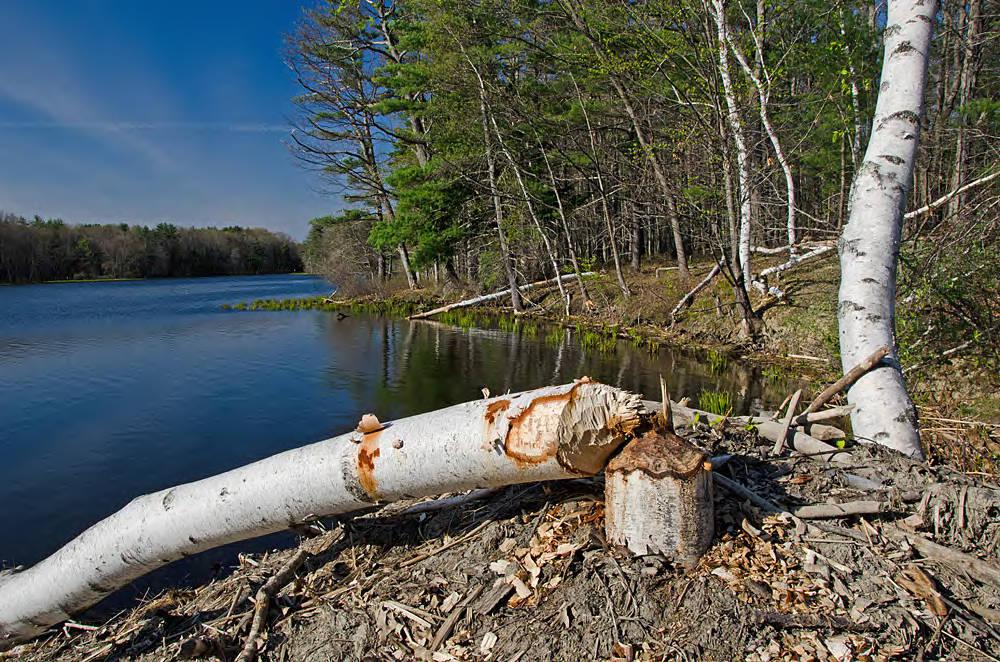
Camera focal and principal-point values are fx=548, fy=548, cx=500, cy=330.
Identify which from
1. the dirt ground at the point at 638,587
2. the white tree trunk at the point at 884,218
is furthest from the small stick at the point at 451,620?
the white tree trunk at the point at 884,218

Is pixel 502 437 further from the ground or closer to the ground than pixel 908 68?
closer to the ground

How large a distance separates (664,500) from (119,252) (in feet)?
238

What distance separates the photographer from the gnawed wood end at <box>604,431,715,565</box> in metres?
2.26

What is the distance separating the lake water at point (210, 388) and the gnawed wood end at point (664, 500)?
5.20m

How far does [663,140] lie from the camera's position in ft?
50.0

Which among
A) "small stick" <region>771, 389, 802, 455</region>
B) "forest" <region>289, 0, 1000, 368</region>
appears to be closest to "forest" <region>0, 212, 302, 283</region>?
"forest" <region>289, 0, 1000, 368</region>

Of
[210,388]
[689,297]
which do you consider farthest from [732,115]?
[210,388]

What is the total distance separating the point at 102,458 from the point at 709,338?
11.3 meters

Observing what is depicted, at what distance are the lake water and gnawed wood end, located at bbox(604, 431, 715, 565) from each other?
520 cm

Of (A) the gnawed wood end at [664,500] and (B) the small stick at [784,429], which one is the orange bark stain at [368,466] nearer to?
(A) the gnawed wood end at [664,500]

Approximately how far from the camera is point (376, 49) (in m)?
24.0

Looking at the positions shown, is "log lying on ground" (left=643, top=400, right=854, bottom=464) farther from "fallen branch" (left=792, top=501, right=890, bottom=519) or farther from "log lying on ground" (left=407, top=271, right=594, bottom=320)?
"log lying on ground" (left=407, top=271, right=594, bottom=320)

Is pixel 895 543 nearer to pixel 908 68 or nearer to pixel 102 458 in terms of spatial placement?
pixel 908 68

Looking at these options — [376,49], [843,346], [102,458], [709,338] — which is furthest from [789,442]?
[376,49]
